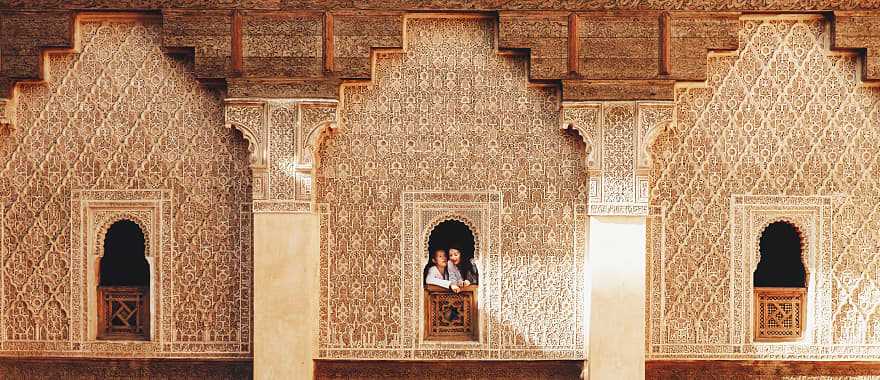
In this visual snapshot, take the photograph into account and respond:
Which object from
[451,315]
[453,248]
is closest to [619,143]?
[453,248]

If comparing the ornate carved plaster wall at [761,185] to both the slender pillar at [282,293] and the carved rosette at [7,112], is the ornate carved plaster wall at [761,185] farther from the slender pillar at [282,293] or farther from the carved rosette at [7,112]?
the carved rosette at [7,112]

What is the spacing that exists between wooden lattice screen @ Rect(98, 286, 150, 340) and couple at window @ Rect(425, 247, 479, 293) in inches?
76.2

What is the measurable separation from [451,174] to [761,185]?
6.71ft

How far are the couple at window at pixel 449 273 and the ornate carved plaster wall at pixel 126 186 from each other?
1215 millimetres

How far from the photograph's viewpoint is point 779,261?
22.1 ft

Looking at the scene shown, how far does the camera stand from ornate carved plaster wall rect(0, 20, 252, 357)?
568 cm

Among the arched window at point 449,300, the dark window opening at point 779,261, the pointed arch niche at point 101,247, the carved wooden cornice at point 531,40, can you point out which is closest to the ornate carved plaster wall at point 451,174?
the arched window at point 449,300

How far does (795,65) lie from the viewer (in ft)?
18.6

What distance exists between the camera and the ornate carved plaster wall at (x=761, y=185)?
5648 mm

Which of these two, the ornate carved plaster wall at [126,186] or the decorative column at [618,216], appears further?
the ornate carved plaster wall at [126,186]

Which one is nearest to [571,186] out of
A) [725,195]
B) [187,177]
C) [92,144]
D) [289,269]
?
[725,195]

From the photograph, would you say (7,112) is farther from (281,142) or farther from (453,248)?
(453,248)

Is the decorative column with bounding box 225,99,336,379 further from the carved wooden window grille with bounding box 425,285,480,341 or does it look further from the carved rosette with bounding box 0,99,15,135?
the carved rosette with bounding box 0,99,15,135

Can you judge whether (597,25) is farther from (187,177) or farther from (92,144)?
(92,144)
